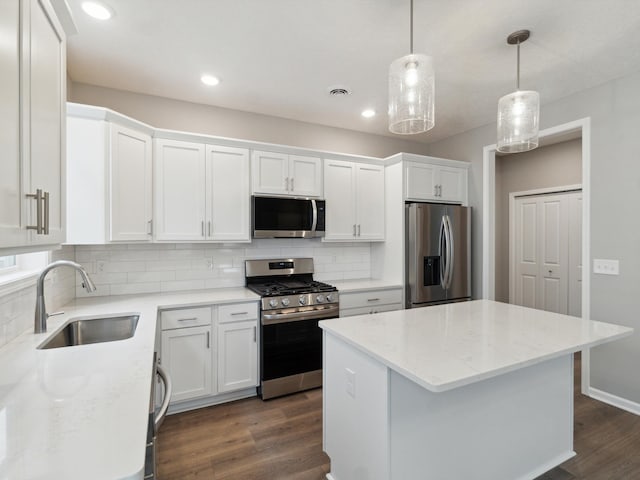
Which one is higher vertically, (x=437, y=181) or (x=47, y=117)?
(x=437, y=181)

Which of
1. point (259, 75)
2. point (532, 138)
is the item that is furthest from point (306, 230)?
point (532, 138)

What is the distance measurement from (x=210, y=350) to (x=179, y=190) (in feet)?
4.56

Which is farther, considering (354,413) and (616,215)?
(616,215)

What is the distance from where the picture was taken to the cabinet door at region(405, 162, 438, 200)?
3602 mm

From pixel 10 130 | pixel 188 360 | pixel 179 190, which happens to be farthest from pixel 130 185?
pixel 10 130

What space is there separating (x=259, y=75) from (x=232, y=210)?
1.18m

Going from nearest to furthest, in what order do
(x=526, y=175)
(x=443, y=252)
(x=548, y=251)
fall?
1. (x=443, y=252)
2. (x=548, y=251)
3. (x=526, y=175)

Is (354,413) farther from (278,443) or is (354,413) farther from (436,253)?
(436,253)

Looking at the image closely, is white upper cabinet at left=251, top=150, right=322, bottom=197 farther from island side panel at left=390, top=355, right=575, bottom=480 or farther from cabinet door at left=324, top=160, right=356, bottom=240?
island side panel at left=390, top=355, right=575, bottom=480

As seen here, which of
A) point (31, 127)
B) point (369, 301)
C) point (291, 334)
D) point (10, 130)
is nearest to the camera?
point (10, 130)

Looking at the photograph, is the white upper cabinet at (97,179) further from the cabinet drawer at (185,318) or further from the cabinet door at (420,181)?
the cabinet door at (420,181)

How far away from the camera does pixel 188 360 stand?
8.54 ft

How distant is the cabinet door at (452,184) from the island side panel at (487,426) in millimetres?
2299

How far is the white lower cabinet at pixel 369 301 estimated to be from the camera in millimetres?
3236
